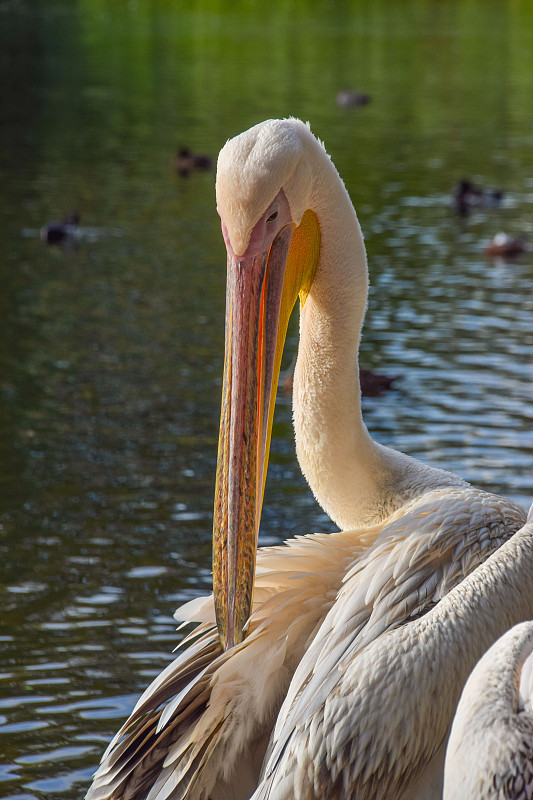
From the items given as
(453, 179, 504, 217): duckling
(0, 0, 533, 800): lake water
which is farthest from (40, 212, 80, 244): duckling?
(453, 179, 504, 217): duckling

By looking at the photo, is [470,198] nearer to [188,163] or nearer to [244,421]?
[188,163]

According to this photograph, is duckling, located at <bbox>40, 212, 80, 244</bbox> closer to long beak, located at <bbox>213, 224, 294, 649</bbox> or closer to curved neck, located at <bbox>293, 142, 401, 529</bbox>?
curved neck, located at <bbox>293, 142, 401, 529</bbox>

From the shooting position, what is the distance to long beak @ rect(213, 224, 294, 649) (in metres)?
2.59

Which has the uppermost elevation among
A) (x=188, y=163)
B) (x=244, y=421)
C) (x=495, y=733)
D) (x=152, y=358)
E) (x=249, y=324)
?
(x=249, y=324)

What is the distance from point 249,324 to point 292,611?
61 centimetres

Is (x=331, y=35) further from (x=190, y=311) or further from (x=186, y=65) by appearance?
(x=190, y=311)

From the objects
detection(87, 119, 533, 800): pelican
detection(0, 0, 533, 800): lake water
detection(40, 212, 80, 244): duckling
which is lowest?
detection(0, 0, 533, 800): lake water

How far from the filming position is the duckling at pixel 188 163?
1453 cm

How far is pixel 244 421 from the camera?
2.67m

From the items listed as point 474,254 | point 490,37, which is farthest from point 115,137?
point 490,37

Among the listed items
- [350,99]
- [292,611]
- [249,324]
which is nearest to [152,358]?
[249,324]

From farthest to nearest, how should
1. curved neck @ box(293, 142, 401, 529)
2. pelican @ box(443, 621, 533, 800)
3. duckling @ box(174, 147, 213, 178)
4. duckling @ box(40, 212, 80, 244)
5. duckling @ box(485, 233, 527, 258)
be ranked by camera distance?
duckling @ box(174, 147, 213, 178) < duckling @ box(40, 212, 80, 244) < duckling @ box(485, 233, 527, 258) < curved neck @ box(293, 142, 401, 529) < pelican @ box(443, 621, 533, 800)

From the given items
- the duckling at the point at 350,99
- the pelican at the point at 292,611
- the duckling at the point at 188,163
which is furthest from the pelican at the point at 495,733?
the duckling at the point at 350,99

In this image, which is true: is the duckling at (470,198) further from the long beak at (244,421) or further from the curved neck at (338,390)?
the long beak at (244,421)
